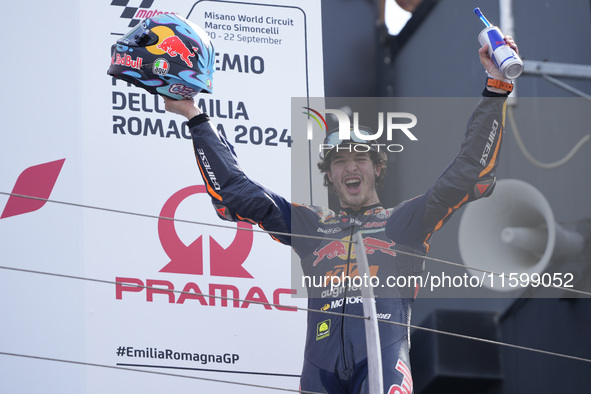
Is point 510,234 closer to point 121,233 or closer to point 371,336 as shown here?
point 121,233

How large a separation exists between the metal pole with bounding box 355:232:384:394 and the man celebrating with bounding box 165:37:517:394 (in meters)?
0.38

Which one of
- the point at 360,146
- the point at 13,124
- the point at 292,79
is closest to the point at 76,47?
the point at 13,124

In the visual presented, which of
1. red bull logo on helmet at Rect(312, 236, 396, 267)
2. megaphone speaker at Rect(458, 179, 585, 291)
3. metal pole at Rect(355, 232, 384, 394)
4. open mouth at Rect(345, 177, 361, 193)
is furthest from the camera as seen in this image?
megaphone speaker at Rect(458, 179, 585, 291)

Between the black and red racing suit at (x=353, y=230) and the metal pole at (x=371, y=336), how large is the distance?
39cm

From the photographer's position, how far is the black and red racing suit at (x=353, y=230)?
4.30 m

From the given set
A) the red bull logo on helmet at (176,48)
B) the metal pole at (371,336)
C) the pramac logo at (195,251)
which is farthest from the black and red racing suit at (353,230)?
the pramac logo at (195,251)

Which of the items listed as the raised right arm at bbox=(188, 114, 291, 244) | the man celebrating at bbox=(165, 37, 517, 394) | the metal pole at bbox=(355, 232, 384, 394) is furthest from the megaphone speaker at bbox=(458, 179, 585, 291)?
the metal pole at bbox=(355, 232, 384, 394)

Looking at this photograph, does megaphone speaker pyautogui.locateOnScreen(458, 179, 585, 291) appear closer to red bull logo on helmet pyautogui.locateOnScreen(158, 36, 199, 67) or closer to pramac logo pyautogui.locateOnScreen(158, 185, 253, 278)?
pramac logo pyautogui.locateOnScreen(158, 185, 253, 278)

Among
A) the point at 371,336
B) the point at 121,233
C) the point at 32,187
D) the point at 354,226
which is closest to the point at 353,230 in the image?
the point at 354,226

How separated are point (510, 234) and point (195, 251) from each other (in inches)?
66.1

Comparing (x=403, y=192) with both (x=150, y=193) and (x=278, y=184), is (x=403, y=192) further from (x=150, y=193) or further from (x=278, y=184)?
(x=150, y=193)

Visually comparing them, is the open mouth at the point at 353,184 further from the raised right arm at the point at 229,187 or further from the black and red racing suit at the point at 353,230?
the raised right arm at the point at 229,187

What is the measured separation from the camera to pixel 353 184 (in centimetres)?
485

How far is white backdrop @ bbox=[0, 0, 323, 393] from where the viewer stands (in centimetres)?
520
